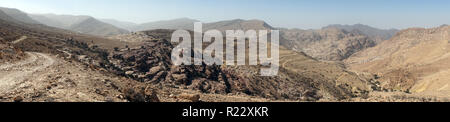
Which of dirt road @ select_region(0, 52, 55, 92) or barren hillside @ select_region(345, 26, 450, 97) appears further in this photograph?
barren hillside @ select_region(345, 26, 450, 97)

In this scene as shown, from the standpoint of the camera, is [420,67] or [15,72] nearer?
[15,72]

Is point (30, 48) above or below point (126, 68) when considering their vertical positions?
above

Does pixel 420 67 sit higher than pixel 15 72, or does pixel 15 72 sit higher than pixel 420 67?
pixel 15 72

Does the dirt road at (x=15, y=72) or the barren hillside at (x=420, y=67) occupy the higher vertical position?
the dirt road at (x=15, y=72)

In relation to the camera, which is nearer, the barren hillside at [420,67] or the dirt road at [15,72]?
the dirt road at [15,72]

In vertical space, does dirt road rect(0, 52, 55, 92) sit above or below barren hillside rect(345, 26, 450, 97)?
above

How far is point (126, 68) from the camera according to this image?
2847 centimetres
